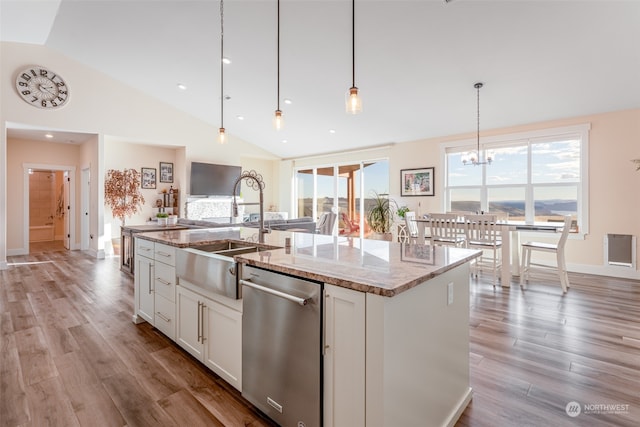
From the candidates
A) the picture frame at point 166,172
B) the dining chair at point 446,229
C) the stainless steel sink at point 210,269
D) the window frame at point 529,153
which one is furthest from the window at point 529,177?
the picture frame at point 166,172

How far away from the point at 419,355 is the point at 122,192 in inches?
306

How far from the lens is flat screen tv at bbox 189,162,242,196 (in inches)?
311

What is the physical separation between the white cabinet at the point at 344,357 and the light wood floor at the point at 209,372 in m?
0.59

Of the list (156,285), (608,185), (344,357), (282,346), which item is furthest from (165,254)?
(608,185)

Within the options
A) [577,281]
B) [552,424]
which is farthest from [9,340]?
[577,281]

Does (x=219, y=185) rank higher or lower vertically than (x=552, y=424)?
higher

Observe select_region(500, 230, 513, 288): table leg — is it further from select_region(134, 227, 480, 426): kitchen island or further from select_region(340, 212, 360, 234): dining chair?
select_region(340, 212, 360, 234): dining chair

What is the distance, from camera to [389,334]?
3.77ft

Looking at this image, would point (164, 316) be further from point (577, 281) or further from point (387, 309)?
point (577, 281)

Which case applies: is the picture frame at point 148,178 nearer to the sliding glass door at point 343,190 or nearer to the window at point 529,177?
the sliding glass door at point 343,190

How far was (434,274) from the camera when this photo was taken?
1.35 m

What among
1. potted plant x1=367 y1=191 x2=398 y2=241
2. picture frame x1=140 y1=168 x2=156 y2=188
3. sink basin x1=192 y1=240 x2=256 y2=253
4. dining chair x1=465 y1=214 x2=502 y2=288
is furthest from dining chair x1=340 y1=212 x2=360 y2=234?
sink basin x1=192 y1=240 x2=256 y2=253

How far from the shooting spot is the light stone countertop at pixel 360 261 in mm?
1210

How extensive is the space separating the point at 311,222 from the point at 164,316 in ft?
12.0
